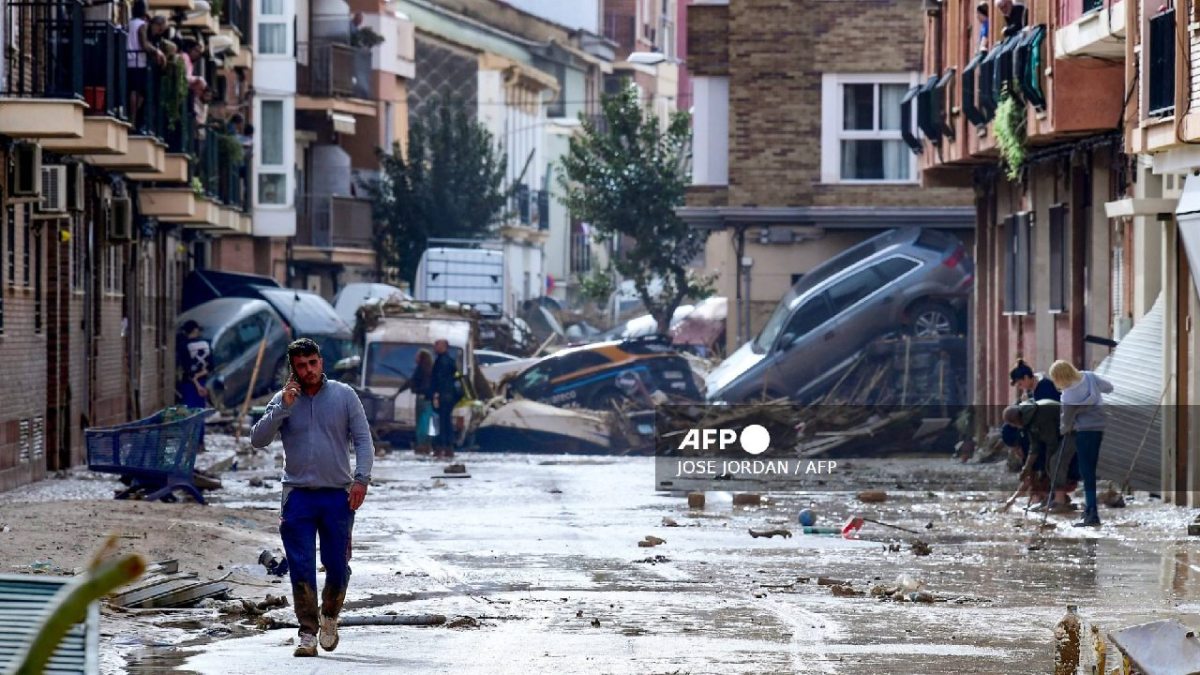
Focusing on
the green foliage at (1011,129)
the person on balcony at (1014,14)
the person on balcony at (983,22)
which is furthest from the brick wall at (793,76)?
the person on balcony at (1014,14)

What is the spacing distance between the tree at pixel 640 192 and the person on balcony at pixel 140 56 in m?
31.2

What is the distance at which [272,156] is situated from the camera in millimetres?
53344

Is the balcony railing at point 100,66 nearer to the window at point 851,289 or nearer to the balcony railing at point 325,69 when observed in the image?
the window at point 851,289

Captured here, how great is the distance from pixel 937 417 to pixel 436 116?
1681 inches

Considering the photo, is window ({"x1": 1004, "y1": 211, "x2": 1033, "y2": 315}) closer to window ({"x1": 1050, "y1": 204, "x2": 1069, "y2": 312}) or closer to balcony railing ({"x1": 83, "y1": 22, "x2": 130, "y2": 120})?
window ({"x1": 1050, "y1": 204, "x2": 1069, "y2": 312})

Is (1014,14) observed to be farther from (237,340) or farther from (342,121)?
(342,121)

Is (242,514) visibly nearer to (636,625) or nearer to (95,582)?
(636,625)

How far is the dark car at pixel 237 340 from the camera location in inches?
1667

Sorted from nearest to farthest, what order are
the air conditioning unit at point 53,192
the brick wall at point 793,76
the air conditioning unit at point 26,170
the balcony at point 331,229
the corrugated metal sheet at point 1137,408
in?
the corrugated metal sheet at point 1137,408 < the air conditioning unit at point 26,170 < the air conditioning unit at point 53,192 < the brick wall at point 793,76 < the balcony at point 331,229

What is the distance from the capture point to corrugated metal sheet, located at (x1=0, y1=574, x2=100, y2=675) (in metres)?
5.58

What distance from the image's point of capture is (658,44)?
11588 centimetres

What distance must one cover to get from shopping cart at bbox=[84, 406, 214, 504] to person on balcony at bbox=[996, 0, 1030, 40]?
12.0 metres

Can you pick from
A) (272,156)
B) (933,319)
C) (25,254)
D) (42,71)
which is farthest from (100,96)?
(272,156)

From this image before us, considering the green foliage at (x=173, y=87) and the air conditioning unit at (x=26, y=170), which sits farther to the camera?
the green foliage at (x=173, y=87)
